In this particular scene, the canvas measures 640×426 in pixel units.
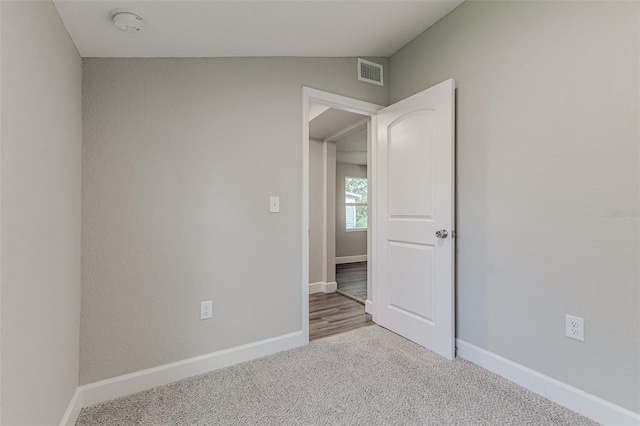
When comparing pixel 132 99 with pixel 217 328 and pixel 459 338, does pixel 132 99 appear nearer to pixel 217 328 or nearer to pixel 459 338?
pixel 217 328

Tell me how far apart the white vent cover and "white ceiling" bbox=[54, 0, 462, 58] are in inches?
10.4

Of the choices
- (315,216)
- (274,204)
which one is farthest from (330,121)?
(274,204)

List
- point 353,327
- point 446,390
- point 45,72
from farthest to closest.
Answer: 1. point 353,327
2. point 446,390
3. point 45,72

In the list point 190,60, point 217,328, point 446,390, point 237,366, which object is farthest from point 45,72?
point 446,390

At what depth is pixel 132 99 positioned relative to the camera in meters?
1.75

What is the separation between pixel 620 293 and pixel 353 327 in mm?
1856

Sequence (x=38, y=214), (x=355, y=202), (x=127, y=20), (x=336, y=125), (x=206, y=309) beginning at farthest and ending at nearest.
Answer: (x=355, y=202)
(x=336, y=125)
(x=206, y=309)
(x=127, y=20)
(x=38, y=214)

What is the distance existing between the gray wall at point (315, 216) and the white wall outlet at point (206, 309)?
2100 millimetres

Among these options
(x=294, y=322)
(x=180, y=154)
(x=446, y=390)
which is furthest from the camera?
(x=294, y=322)

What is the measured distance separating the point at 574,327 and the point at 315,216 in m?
2.90

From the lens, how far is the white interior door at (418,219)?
6.95 ft

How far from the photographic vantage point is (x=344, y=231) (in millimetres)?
6566

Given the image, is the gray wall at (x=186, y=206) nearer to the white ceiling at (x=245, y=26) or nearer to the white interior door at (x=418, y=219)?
the white ceiling at (x=245, y=26)

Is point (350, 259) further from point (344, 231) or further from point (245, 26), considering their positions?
point (245, 26)
